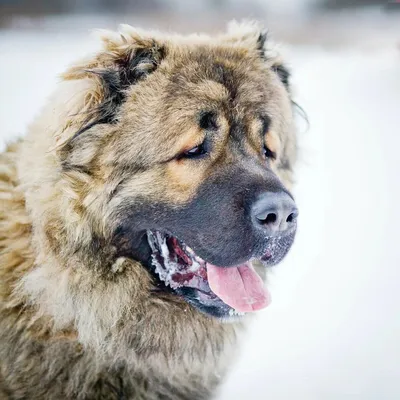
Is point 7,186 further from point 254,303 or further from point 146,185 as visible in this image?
point 254,303

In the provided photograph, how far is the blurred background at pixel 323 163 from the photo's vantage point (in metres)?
3.00

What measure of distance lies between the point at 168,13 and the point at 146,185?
5.39m

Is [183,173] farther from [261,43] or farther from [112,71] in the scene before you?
[261,43]

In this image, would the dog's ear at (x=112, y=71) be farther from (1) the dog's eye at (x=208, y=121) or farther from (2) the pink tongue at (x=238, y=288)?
(2) the pink tongue at (x=238, y=288)

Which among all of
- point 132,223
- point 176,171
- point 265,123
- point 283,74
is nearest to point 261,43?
point 283,74

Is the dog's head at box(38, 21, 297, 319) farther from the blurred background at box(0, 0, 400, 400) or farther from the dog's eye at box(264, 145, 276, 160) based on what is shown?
the blurred background at box(0, 0, 400, 400)

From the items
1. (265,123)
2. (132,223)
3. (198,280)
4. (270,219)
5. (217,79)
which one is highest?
(217,79)

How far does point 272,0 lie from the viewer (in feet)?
22.5

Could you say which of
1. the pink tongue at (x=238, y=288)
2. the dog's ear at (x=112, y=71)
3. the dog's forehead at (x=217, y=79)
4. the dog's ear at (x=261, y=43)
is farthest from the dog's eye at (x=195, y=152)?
the dog's ear at (x=261, y=43)

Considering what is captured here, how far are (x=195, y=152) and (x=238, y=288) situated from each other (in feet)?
1.94

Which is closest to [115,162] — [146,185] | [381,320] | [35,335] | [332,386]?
[146,185]

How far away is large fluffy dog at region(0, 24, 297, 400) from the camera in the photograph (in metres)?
1.96

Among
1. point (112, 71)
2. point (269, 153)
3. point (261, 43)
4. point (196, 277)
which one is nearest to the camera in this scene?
point (112, 71)

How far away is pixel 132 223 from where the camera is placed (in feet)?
6.70
